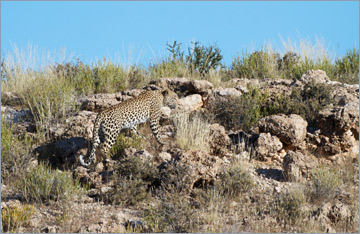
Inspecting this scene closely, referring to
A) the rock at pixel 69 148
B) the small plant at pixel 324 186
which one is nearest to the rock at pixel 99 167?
the rock at pixel 69 148

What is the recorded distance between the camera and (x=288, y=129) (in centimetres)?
1181

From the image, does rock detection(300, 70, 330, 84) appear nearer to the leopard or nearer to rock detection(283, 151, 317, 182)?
the leopard

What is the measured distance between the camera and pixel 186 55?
1745 cm

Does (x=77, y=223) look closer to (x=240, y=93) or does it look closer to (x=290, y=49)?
(x=240, y=93)

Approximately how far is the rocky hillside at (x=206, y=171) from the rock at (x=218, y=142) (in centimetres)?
2

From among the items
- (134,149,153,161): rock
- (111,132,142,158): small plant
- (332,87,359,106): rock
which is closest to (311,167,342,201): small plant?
(134,149,153,161): rock

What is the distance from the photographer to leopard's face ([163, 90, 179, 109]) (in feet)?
45.0

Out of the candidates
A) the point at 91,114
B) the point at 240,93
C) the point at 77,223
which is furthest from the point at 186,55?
the point at 77,223

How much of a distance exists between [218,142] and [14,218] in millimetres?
4904

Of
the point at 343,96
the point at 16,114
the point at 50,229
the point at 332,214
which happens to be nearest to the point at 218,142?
the point at 332,214

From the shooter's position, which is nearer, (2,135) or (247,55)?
(2,135)

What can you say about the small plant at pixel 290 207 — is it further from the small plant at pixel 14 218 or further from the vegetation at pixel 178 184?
the small plant at pixel 14 218

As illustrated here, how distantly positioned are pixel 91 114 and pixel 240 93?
3916 mm

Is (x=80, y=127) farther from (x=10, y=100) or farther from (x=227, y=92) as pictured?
(x=227, y=92)
